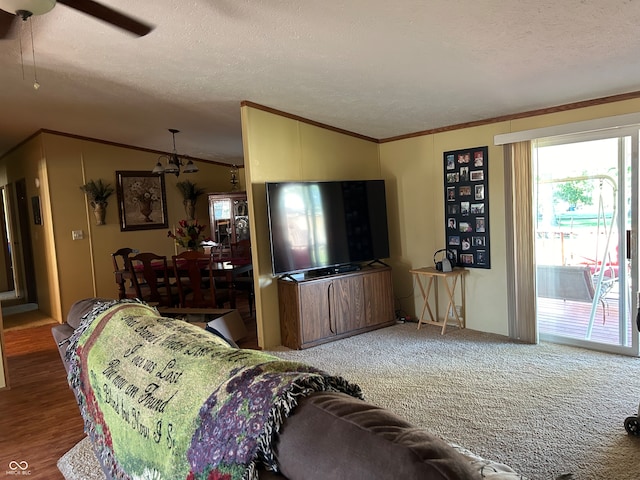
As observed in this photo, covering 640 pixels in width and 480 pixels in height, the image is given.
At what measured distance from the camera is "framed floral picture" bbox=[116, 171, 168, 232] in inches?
262

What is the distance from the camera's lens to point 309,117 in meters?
4.80

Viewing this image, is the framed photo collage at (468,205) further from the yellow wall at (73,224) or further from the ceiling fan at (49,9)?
the yellow wall at (73,224)

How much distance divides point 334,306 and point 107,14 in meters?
3.22

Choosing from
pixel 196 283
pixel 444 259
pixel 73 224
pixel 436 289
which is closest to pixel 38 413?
pixel 196 283

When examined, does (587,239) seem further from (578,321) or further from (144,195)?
(144,195)

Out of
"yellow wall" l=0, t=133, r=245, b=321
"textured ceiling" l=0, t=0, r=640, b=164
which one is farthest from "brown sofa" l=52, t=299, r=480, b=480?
"yellow wall" l=0, t=133, r=245, b=321

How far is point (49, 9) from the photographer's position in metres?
2.02

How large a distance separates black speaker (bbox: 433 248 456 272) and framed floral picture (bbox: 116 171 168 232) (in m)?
4.26

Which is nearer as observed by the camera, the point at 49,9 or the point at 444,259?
the point at 49,9

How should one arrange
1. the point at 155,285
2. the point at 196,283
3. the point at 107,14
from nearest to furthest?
the point at 107,14 → the point at 196,283 → the point at 155,285

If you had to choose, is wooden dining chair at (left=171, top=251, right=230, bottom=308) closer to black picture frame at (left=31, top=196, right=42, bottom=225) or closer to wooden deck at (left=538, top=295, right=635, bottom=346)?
black picture frame at (left=31, top=196, right=42, bottom=225)

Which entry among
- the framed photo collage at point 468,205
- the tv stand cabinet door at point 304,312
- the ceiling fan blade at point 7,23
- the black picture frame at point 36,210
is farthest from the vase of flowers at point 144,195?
the framed photo collage at point 468,205

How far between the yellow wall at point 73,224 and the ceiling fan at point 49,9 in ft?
12.1

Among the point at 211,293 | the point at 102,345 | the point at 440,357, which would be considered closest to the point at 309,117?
the point at 211,293
